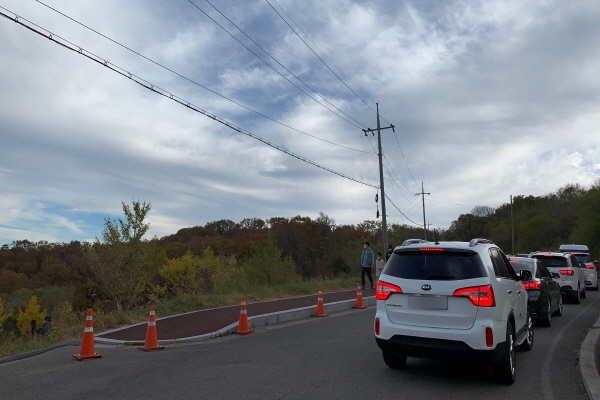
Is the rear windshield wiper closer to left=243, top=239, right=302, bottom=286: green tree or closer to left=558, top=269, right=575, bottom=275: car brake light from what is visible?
left=558, top=269, right=575, bottom=275: car brake light

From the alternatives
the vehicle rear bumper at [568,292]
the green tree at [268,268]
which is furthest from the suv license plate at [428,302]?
the green tree at [268,268]

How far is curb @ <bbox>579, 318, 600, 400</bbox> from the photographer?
5473mm

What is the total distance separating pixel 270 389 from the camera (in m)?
5.69

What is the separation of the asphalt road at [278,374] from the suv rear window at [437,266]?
1.40 m

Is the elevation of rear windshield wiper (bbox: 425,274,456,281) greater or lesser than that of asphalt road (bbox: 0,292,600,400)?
greater

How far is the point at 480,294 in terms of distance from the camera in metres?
5.54

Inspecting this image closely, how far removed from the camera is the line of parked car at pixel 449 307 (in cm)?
550

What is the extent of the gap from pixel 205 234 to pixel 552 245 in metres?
60.3

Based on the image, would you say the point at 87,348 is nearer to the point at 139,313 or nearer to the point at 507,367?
the point at 139,313

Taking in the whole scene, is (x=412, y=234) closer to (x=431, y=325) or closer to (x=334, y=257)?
(x=334, y=257)

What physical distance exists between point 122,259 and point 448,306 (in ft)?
65.6

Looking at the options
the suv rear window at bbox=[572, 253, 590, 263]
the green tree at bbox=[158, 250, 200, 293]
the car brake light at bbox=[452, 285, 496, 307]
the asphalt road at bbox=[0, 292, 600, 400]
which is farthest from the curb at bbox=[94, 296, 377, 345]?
the green tree at bbox=[158, 250, 200, 293]

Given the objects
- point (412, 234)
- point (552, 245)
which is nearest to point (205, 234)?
point (412, 234)

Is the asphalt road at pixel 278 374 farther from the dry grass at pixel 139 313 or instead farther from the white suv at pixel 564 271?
the white suv at pixel 564 271
